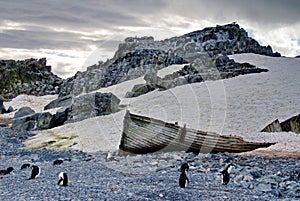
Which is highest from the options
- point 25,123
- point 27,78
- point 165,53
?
point 165,53

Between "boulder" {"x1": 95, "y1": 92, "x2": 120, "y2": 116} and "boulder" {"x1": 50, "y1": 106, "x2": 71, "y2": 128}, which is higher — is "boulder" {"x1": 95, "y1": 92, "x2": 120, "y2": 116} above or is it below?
above

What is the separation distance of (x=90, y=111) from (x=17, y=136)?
4.91 m

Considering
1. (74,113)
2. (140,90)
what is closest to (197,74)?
(140,90)

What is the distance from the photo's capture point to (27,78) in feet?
206

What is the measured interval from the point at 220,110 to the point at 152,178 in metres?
12.6

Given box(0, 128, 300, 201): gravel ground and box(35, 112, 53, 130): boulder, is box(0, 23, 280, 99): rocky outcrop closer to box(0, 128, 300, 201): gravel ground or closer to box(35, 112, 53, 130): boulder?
box(35, 112, 53, 130): boulder

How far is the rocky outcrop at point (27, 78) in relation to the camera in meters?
57.8

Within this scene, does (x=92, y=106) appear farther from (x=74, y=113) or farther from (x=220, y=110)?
(x=220, y=110)

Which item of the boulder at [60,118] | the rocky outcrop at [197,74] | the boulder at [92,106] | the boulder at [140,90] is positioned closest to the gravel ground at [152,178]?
the boulder at [92,106]

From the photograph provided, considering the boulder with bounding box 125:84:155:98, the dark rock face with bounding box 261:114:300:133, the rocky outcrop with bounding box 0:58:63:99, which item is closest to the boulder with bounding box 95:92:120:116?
the boulder with bounding box 125:84:155:98

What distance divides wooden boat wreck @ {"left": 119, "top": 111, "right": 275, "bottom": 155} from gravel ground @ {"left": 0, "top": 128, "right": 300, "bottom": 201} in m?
0.47

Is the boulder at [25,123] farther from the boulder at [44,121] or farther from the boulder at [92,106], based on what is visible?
the boulder at [92,106]

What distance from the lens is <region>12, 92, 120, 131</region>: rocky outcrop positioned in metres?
28.2

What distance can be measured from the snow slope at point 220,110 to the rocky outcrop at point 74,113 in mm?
1162
